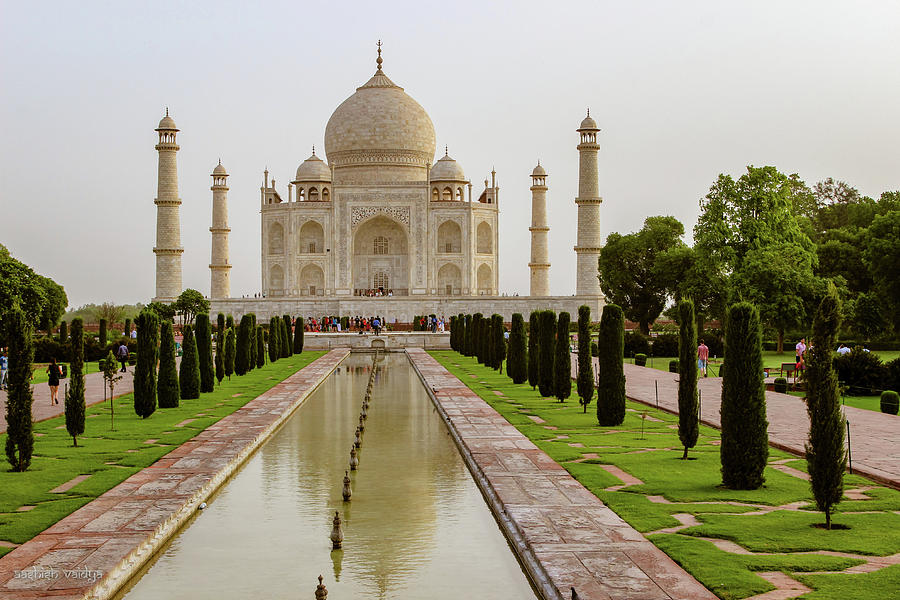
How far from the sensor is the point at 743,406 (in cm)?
806

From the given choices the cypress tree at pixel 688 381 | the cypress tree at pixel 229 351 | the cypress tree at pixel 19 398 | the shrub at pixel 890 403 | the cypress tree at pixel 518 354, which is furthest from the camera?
the cypress tree at pixel 229 351

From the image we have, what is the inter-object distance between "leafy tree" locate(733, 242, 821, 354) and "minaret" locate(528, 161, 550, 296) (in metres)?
21.2

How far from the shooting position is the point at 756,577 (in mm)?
5484

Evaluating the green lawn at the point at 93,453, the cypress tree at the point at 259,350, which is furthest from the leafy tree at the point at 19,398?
the cypress tree at the point at 259,350

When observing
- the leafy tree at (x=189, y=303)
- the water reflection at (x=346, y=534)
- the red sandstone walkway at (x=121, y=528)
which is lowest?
the water reflection at (x=346, y=534)

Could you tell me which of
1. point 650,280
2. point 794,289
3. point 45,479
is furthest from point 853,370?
point 650,280

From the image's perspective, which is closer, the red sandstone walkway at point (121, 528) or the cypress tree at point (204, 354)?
the red sandstone walkway at point (121, 528)

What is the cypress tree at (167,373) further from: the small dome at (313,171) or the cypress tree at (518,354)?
the small dome at (313,171)

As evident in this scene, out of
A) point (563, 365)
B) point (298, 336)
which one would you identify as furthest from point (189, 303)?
point (563, 365)

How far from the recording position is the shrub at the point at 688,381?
30.6ft

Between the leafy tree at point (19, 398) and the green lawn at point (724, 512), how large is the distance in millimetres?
4862

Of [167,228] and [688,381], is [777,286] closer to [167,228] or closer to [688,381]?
[688,381]

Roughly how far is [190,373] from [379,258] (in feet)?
105

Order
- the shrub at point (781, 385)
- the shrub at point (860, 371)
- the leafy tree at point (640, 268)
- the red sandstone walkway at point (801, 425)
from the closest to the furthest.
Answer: the red sandstone walkway at point (801, 425) < the shrub at point (860, 371) < the shrub at point (781, 385) < the leafy tree at point (640, 268)
